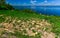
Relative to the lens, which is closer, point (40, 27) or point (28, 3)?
point (40, 27)

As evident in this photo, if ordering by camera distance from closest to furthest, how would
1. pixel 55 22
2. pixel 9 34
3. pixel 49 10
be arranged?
pixel 9 34, pixel 55 22, pixel 49 10

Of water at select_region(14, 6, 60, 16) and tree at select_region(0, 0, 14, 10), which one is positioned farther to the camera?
tree at select_region(0, 0, 14, 10)

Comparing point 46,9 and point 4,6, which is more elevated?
point 4,6

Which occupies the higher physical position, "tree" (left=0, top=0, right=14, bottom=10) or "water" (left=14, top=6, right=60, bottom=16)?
"tree" (left=0, top=0, right=14, bottom=10)

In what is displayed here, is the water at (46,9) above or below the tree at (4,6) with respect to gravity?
below

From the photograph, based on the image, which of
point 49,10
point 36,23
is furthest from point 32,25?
point 49,10

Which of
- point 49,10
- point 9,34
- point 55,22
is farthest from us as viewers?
point 49,10

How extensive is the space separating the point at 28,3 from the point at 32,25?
2456 mm

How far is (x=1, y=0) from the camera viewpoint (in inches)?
388

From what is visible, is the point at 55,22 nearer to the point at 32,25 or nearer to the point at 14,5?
the point at 32,25

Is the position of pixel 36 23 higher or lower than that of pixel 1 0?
lower

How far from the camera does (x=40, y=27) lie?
24.3 feet

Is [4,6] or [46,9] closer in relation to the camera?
[46,9]

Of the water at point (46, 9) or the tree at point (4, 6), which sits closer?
the water at point (46, 9)
